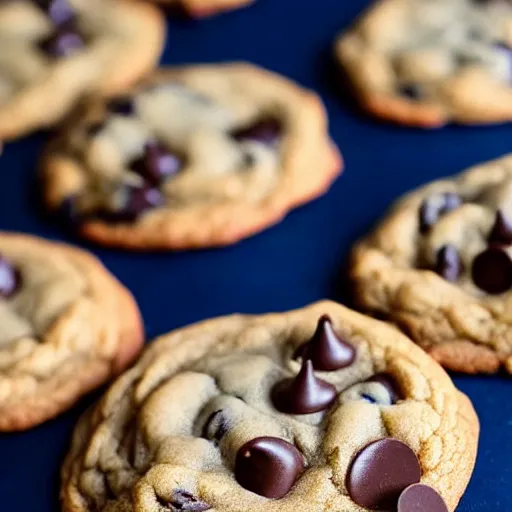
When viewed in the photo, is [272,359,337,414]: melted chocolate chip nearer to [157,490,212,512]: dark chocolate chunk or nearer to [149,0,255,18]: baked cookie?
[157,490,212,512]: dark chocolate chunk

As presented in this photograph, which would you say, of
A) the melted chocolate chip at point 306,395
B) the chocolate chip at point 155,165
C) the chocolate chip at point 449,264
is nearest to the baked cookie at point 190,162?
the chocolate chip at point 155,165

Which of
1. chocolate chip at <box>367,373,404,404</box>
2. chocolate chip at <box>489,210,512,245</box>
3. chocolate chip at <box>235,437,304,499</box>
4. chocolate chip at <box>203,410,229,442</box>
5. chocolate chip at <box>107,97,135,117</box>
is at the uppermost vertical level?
chocolate chip at <box>489,210,512,245</box>

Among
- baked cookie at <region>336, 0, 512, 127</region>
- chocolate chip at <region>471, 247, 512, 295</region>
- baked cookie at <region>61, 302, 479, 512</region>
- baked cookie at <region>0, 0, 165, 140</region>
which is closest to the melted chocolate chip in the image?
baked cookie at <region>61, 302, 479, 512</region>

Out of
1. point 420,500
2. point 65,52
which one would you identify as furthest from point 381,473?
point 65,52

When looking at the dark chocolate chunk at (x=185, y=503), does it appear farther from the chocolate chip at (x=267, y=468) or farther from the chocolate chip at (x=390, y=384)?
the chocolate chip at (x=390, y=384)

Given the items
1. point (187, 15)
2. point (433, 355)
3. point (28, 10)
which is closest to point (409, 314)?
point (433, 355)

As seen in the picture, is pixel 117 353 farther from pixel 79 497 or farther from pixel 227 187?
pixel 227 187
